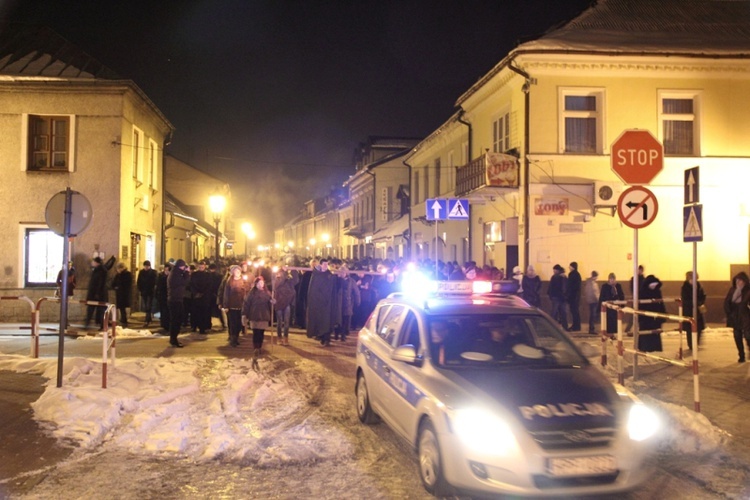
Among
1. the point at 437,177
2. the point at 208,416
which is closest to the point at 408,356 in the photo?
the point at 208,416

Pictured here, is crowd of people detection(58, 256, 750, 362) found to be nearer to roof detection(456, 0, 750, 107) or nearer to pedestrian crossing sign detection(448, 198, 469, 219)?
pedestrian crossing sign detection(448, 198, 469, 219)

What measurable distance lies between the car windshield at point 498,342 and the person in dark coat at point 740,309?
6.73m

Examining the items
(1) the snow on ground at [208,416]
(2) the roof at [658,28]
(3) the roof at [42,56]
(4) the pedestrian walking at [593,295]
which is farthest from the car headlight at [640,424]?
(3) the roof at [42,56]

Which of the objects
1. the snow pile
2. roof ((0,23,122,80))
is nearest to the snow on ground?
the snow pile

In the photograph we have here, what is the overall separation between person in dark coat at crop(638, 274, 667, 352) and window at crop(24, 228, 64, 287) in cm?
1571

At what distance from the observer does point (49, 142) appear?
19531mm

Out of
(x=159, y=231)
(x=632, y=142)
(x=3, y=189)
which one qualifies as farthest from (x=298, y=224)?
(x=632, y=142)

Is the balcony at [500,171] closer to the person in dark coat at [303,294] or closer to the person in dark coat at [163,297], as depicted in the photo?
the person in dark coat at [303,294]

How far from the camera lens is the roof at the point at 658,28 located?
19.2 metres

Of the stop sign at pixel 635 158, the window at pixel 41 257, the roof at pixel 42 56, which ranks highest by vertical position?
the roof at pixel 42 56

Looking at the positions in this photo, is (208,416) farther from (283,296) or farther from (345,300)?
(345,300)

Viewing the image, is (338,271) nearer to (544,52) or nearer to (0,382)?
(0,382)

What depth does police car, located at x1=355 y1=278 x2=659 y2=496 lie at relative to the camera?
489cm

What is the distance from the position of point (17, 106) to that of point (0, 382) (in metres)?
11.9
